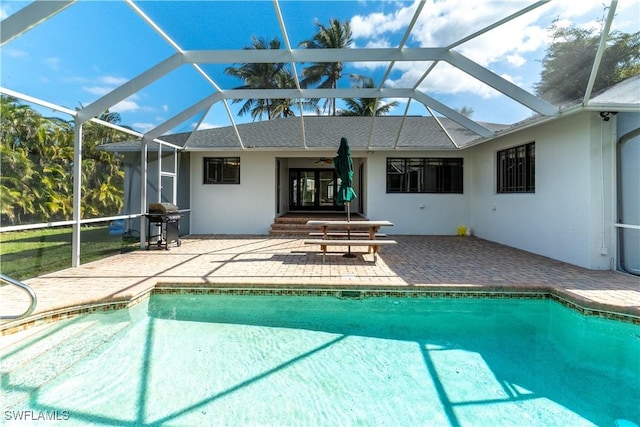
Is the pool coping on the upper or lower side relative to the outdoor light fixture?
Result: lower

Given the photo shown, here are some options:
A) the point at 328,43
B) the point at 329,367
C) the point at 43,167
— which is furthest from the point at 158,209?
the point at 329,367

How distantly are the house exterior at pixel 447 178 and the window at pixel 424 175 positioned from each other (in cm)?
4

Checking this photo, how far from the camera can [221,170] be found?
12375 mm

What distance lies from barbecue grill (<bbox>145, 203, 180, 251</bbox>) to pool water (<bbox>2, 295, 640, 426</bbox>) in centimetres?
400

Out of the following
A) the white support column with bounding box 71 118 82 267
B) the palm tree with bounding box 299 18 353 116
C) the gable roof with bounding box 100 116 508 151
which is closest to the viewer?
the palm tree with bounding box 299 18 353 116

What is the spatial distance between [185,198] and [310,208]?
6.43 metres

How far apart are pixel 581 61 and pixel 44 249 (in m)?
9.82

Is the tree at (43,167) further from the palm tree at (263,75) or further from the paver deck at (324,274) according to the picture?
the palm tree at (263,75)

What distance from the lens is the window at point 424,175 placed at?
12.4 meters

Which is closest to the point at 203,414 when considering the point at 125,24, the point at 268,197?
the point at 125,24

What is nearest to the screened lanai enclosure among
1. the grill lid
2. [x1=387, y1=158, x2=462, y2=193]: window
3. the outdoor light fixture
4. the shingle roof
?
the outdoor light fixture

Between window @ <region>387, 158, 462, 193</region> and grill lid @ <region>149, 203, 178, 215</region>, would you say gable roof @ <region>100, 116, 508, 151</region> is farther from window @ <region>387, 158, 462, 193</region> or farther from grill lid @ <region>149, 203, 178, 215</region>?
grill lid @ <region>149, 203, 178, 215</region>

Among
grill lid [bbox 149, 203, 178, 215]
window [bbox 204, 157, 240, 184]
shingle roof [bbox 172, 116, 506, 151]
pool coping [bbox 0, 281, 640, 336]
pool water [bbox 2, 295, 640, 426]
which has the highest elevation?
shingle roof [bbox 172, 116, 506, 151]

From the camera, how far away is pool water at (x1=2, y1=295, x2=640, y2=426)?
294cm
